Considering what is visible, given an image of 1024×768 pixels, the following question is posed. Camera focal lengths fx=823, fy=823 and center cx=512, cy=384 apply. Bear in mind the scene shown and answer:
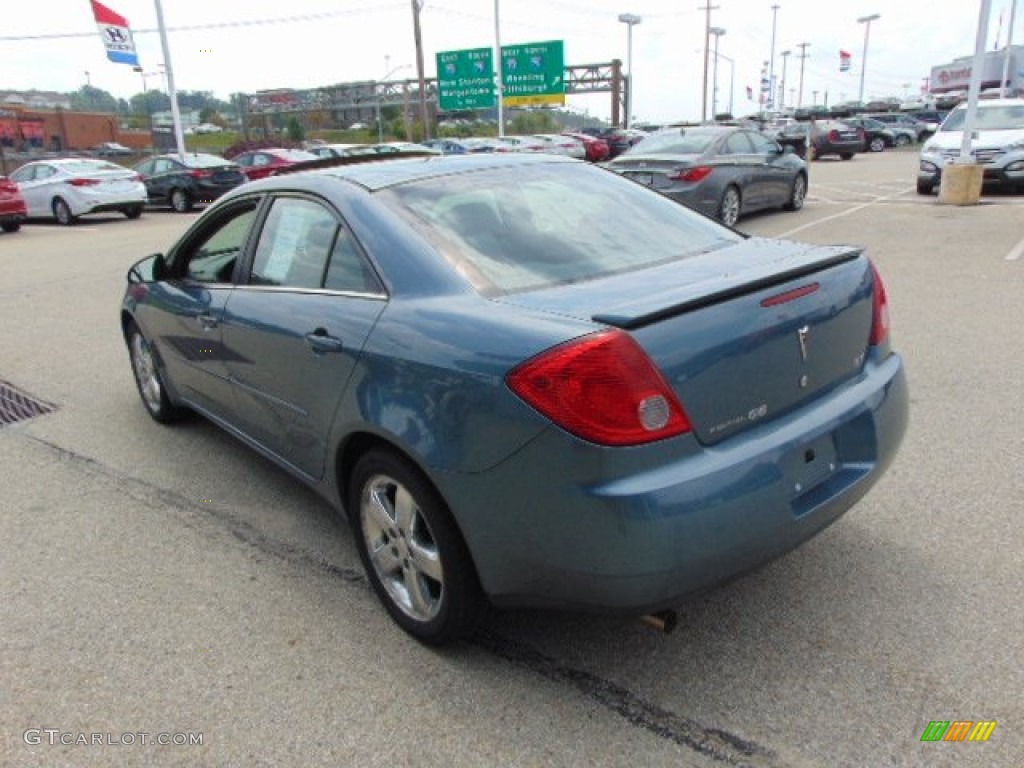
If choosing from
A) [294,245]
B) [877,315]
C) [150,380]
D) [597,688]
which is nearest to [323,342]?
[294,245]

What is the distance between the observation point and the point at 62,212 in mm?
19609

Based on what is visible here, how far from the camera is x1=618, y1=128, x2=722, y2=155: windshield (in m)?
12.0

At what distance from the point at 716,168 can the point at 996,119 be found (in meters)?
7.73

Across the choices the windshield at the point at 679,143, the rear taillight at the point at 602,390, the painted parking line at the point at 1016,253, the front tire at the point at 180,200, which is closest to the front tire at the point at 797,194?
the windshield at the point at 679,143

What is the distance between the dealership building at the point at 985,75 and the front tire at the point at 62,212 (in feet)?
182

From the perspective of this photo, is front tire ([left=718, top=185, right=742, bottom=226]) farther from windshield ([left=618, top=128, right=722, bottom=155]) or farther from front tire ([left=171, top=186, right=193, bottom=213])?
front tire ([left=171, top=186, right=193, bottom=213])

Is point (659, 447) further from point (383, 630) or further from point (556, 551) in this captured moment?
point (383, 630)

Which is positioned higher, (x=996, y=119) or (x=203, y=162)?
(x=996, y=119)

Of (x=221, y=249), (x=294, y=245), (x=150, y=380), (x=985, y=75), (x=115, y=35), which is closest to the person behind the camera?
(x=294, y=245)

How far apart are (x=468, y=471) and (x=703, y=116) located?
73.5m

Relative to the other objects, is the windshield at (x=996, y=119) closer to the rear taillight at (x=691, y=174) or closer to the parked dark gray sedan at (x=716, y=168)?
the parked dark gray sedan at (x=716, y=168)

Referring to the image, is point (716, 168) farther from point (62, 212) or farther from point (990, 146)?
point (62, 212)

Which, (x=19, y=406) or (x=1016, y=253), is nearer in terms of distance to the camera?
(x=19, y=406)

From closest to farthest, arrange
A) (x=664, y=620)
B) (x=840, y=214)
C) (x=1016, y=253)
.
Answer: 1. (x=664, y=620)
2. (x=1016, y=253)
3. (x=840, y=214)
